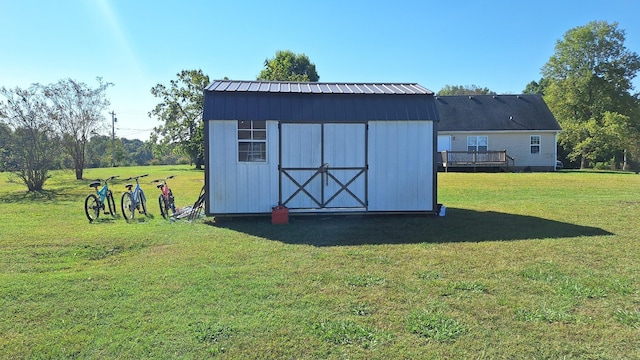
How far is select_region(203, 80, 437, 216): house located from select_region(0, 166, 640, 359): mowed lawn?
99cm

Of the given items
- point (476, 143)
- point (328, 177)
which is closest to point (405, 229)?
point (328, 177)

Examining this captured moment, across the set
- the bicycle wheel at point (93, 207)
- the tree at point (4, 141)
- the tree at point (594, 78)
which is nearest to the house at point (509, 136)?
the tree at point (594, 78)

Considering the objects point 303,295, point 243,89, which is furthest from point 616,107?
point 303,295

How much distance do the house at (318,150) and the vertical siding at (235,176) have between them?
0.07 ft

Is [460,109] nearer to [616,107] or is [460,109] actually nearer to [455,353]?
[616,107]

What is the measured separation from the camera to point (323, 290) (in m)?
4.61

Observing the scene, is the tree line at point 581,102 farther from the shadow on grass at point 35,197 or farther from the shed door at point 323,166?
the shed door at point 323,166

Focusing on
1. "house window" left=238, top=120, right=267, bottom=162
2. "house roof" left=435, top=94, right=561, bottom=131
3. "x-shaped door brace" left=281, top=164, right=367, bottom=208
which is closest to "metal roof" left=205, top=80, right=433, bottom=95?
"house window" left=238, top=120, right=267, bottom=162

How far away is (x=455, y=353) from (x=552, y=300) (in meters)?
1.73

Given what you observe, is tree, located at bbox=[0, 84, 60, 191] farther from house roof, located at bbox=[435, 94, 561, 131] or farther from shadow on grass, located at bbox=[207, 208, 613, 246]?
house roof, located at bbox=[435, 94, 561, 131]

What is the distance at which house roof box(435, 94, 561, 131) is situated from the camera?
2802cm

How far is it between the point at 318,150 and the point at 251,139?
1.52 meters

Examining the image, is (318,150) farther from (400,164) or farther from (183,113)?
(183,113)

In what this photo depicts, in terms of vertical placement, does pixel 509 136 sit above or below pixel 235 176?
above
